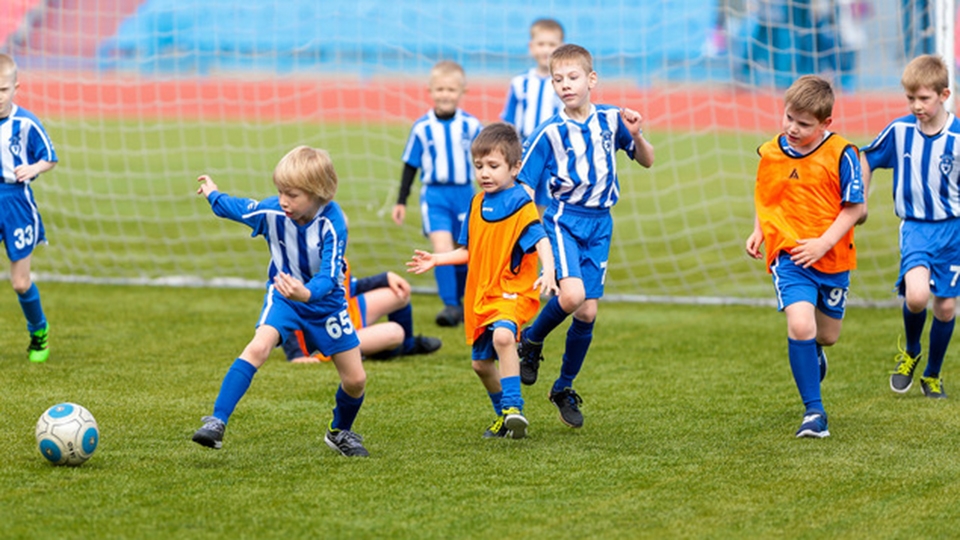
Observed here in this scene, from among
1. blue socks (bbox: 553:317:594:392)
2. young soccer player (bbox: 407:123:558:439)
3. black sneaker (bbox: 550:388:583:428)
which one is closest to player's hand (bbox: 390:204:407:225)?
blue socks (bbox: 553:317:594:392)

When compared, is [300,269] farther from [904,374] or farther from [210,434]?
[904,374]

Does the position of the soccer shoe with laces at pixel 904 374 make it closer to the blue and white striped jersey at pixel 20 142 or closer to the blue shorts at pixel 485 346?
the blue shorts at pixel 485 346

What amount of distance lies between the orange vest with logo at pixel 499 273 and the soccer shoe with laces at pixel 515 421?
349mm

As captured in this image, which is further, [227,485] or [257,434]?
[257,434]

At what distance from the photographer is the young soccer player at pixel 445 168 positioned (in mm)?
9008

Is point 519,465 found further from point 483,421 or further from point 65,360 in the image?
point 65,360

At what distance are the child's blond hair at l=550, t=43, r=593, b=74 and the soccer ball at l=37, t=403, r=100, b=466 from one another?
244 centimetres

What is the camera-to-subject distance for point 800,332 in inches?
220

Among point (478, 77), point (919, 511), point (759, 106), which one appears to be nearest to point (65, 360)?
point (919, 511)

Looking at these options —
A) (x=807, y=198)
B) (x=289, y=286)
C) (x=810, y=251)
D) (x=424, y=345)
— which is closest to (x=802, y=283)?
(x=810, y=251)

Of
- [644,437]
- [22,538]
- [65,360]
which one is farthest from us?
[65,360]

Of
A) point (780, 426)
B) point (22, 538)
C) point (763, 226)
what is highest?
point (763, 226)

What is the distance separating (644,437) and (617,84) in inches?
479

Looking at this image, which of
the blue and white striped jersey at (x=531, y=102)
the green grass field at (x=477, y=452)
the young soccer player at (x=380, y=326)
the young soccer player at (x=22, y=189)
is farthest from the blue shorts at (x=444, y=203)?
the young soccer player at (x=22, y=189)
